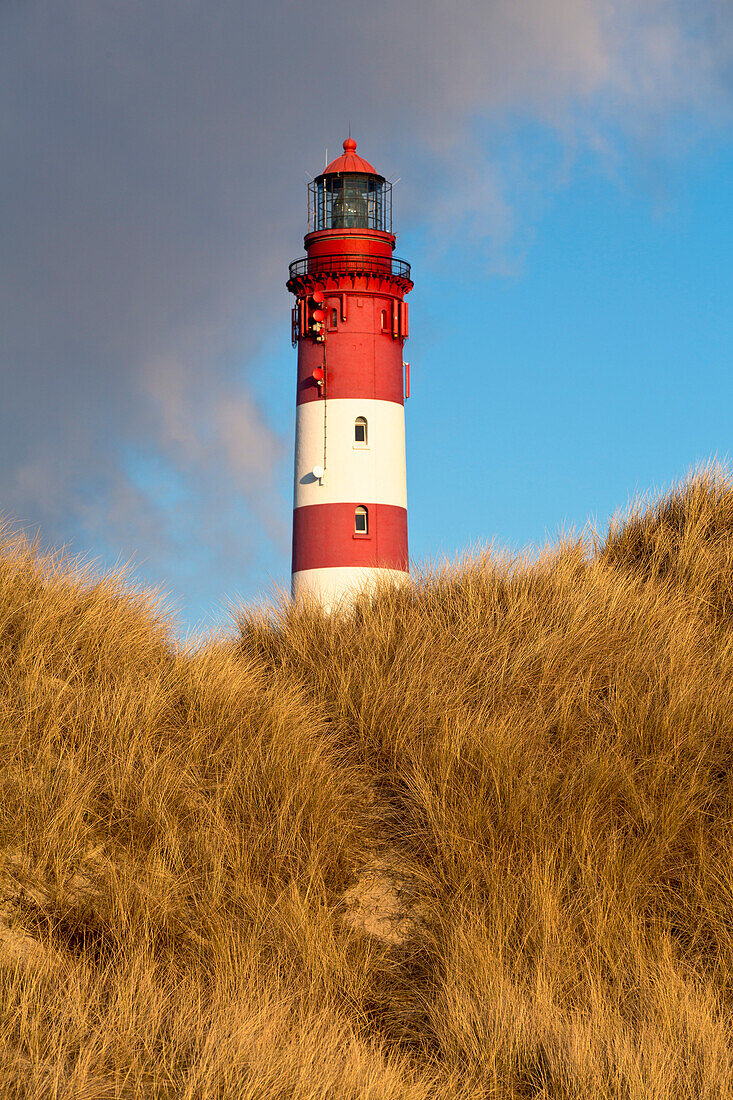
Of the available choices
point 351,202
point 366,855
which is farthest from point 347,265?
point 366,855

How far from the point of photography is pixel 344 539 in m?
22.0

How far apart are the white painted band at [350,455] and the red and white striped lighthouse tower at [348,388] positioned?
0.07ft

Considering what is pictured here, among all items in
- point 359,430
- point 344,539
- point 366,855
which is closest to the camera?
point 366,855

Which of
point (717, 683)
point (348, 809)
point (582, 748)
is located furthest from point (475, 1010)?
point (717, 683)

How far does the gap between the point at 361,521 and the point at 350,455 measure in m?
1.38

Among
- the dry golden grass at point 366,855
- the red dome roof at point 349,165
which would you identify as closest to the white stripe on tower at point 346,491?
the red dome roof at point 349,165

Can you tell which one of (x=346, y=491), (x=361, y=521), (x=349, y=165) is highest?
(x=349, y=165)

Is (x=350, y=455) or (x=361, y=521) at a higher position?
(x=350, y=455)

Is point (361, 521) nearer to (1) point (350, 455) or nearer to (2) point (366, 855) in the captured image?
(1) point (350, 455)

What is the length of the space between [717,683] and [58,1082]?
5.41m

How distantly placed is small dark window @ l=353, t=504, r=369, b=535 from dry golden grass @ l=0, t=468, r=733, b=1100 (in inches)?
515

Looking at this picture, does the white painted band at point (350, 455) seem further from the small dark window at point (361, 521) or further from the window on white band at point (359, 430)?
the small dark window at point (361, 521)

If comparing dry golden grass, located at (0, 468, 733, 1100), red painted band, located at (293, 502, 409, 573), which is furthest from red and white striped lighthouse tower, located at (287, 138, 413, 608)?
dry golden grass, located at (0, 468, 733, 1100)

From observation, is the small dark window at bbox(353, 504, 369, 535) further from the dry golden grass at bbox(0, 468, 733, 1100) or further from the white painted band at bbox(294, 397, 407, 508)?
the dry golden grass at bbox(0, 468, 733, 1100)
